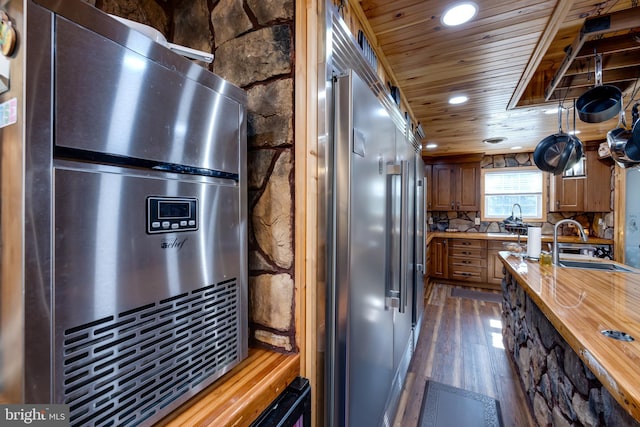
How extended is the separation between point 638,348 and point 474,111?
2681 millimetres

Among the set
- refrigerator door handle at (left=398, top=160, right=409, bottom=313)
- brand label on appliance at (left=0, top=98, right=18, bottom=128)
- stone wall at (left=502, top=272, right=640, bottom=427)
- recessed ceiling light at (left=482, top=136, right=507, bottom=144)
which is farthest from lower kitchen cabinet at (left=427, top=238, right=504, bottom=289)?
brand label on appliance at (left=0, top=98, right=18, bottom=128)

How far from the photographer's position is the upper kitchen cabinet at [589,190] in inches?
174

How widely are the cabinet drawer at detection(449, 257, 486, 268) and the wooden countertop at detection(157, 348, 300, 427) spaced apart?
16.5 feet

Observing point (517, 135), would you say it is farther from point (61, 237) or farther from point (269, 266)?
point (61, 237)

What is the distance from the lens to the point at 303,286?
91cm

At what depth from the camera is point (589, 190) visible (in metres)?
4.48

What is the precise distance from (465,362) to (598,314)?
1.50 metres

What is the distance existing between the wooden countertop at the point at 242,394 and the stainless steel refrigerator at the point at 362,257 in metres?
0.21

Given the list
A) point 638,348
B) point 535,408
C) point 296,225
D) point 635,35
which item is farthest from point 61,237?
point 635,35

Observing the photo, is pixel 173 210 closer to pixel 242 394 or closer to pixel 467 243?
pixel 242 394

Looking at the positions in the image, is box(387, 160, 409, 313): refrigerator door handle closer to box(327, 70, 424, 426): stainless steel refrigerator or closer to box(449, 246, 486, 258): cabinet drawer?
box(327, 70, 424, 426): stainless steel refrigerator

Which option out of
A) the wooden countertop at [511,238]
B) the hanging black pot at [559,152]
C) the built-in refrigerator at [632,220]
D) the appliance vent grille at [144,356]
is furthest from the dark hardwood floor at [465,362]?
the built-in refrigerator at [632,220]

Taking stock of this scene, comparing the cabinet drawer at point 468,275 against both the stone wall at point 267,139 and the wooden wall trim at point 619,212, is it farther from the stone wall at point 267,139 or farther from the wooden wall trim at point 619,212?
the stone wall at point 267,139

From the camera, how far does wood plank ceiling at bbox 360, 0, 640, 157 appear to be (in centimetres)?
150
